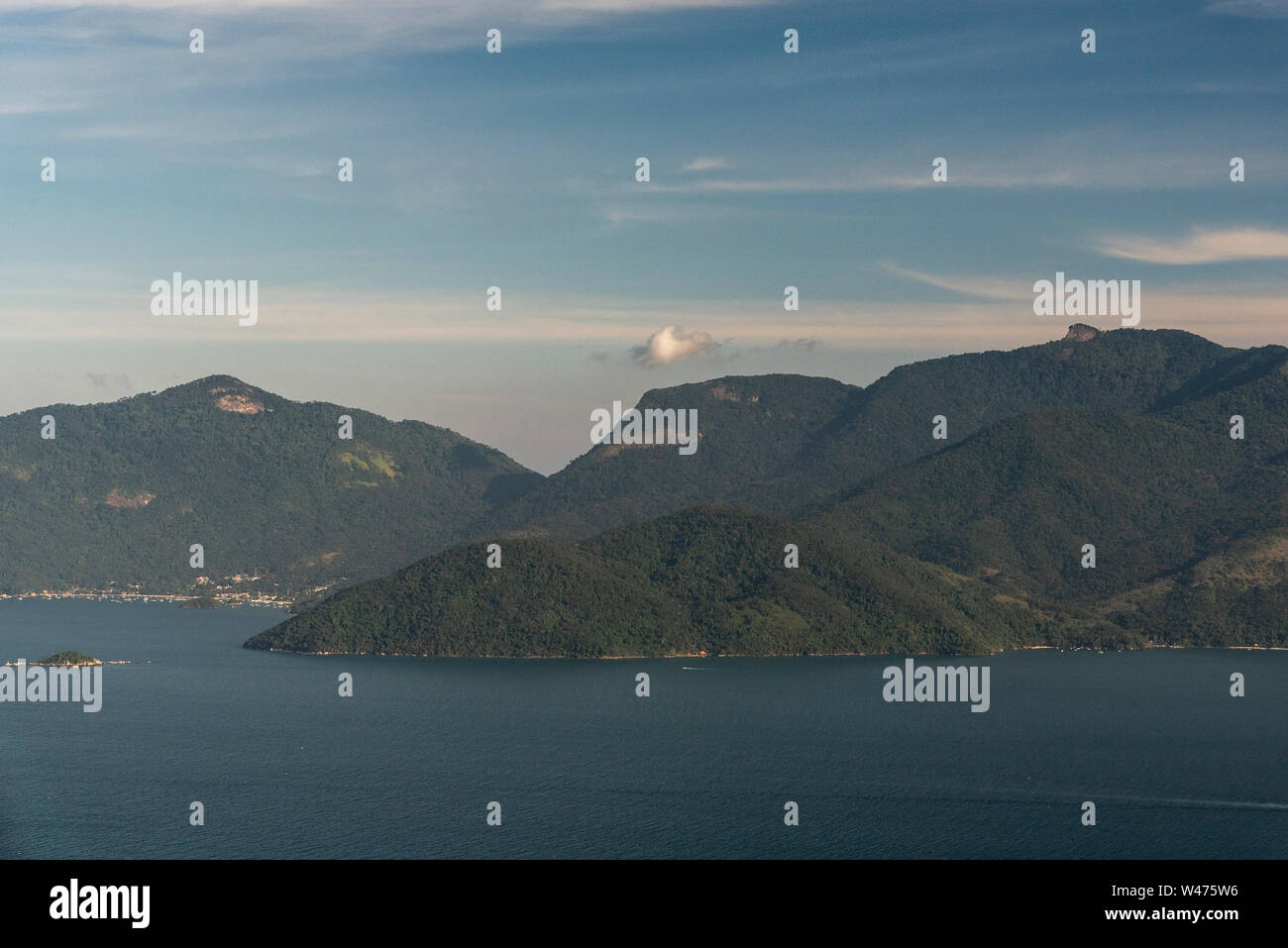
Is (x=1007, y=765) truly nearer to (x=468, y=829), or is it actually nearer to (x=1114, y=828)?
(x=1114, y=828)

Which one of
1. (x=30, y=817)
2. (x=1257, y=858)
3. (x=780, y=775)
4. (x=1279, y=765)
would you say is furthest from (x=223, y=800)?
(x=1279, y=765)

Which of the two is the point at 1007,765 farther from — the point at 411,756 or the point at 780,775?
the point at 411,756
